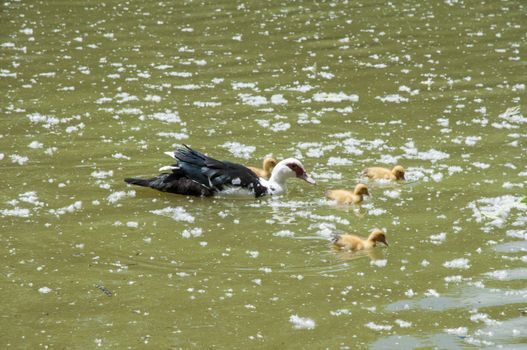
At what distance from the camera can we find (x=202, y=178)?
11.7 meters

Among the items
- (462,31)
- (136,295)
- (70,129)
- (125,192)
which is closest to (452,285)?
(136,295)

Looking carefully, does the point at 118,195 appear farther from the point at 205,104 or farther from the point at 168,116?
the point at 205,104

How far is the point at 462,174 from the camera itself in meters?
12.3

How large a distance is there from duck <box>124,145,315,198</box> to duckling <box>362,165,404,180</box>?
0.76 m

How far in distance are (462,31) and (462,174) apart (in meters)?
9.24

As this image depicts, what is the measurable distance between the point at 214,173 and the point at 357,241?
8.00 feet

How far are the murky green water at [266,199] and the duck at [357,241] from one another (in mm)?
111

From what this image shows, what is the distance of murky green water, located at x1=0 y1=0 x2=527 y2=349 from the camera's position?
852cm

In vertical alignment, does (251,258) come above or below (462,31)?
below

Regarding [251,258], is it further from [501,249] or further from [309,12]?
[309,12]

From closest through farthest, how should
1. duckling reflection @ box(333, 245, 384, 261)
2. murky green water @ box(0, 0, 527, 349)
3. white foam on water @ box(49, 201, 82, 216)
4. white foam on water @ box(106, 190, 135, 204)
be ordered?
murky green water @ box(0, 0, 527, 349) < duckling reflection @ box(333, 245, 384, 261) < white foam on water @ box(49, 201, 82, 216) < white foam on water @ box(106, 190, 135, 204)

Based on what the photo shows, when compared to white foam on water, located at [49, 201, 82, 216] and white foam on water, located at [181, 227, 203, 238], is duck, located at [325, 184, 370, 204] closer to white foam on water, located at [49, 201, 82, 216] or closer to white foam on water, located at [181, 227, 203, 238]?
white foam on water, located at [181, 227, 203, 238]

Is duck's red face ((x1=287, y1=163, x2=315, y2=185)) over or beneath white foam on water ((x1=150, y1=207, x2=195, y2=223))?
over

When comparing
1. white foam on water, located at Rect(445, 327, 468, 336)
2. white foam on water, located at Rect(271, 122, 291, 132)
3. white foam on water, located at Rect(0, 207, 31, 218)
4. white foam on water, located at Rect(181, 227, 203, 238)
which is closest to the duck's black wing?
white foam on water, located at Rect(181, 227, 203, 238)
